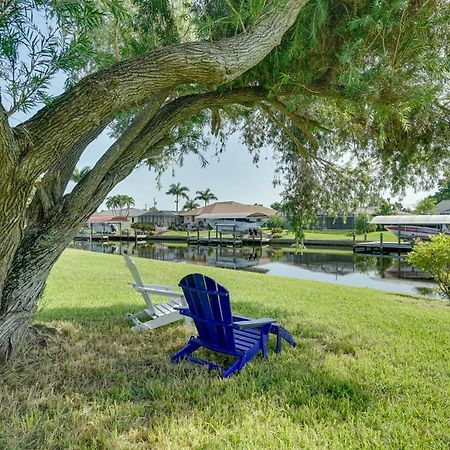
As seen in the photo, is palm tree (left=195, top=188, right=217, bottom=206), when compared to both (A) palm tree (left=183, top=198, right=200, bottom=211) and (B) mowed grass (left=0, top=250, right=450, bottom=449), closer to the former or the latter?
(A) palm tree (left=183, top=198, right=200, bottom=211)

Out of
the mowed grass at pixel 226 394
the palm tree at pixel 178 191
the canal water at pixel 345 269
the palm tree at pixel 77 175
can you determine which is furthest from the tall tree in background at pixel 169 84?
the palm tree at pixel 178 191

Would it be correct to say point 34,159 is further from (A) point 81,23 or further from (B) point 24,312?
(B) point 24,312

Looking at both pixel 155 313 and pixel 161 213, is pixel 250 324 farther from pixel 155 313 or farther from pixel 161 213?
pixel 161 213

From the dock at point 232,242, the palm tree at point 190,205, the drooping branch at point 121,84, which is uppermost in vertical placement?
the palm tree at point 190,205

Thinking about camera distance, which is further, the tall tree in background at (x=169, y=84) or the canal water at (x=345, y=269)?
the canal water at (x=345, y=269)

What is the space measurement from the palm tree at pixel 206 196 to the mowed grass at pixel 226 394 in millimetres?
59715

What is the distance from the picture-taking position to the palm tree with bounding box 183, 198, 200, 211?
6506 centimetres

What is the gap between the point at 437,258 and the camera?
29.0ft

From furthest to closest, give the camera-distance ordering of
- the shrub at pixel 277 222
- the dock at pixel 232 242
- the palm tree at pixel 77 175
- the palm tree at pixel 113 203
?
1. the palm tree at pixel 113 203
2. the dock at pixel 232 242
3. the shrub at pixel 277 222
4. the palm tree at pixel 77 175

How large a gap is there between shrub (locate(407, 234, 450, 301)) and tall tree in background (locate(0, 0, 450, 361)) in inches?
164

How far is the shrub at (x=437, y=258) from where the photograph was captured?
28.8 ft

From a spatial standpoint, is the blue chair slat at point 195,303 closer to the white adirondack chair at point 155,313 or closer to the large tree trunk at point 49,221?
the white adirondack chair at point 155,313

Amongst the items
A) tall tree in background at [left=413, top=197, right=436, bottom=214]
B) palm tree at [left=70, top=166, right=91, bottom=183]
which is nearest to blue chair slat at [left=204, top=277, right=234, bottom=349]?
palm tree at [left=70, top=166, right=91, bottom=183]

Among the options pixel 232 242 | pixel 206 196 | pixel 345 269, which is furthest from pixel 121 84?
pixel 206 196
